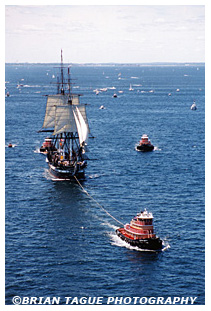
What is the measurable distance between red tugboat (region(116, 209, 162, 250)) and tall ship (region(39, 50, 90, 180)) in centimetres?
3911

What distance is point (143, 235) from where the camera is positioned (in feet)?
244

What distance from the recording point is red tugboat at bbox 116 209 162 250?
7350 centimetres

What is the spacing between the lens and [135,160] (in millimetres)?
131000

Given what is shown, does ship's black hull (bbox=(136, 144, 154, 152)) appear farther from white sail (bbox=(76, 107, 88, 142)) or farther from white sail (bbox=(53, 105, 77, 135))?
white sail (bbox=(76, 107, 88, 142))

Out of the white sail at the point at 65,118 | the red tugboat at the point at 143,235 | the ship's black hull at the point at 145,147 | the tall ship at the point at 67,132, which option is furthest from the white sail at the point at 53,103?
the red tugboat at the point at 143,235

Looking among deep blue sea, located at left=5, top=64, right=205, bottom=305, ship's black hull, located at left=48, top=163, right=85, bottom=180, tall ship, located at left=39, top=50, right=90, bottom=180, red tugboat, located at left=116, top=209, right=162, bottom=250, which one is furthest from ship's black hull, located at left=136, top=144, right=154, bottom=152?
red tugboat, located at left=116, top=209, right=162, bottom=250

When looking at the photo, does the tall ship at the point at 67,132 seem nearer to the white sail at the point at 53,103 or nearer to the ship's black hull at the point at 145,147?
the white sail at the point at 53,103

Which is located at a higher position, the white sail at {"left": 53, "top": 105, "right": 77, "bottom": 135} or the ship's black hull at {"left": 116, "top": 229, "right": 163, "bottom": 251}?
the white sail at {"left": 53, "top": 105, "right": 77, "bottom": 135}

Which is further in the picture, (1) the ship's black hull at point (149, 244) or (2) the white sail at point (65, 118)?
(2) the white sail at point (65, 118)

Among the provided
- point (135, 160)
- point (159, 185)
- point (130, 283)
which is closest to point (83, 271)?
point (130, 283)

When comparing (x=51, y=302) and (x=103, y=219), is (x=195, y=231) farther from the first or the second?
(x=51, y=302)

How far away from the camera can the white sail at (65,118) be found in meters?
130
